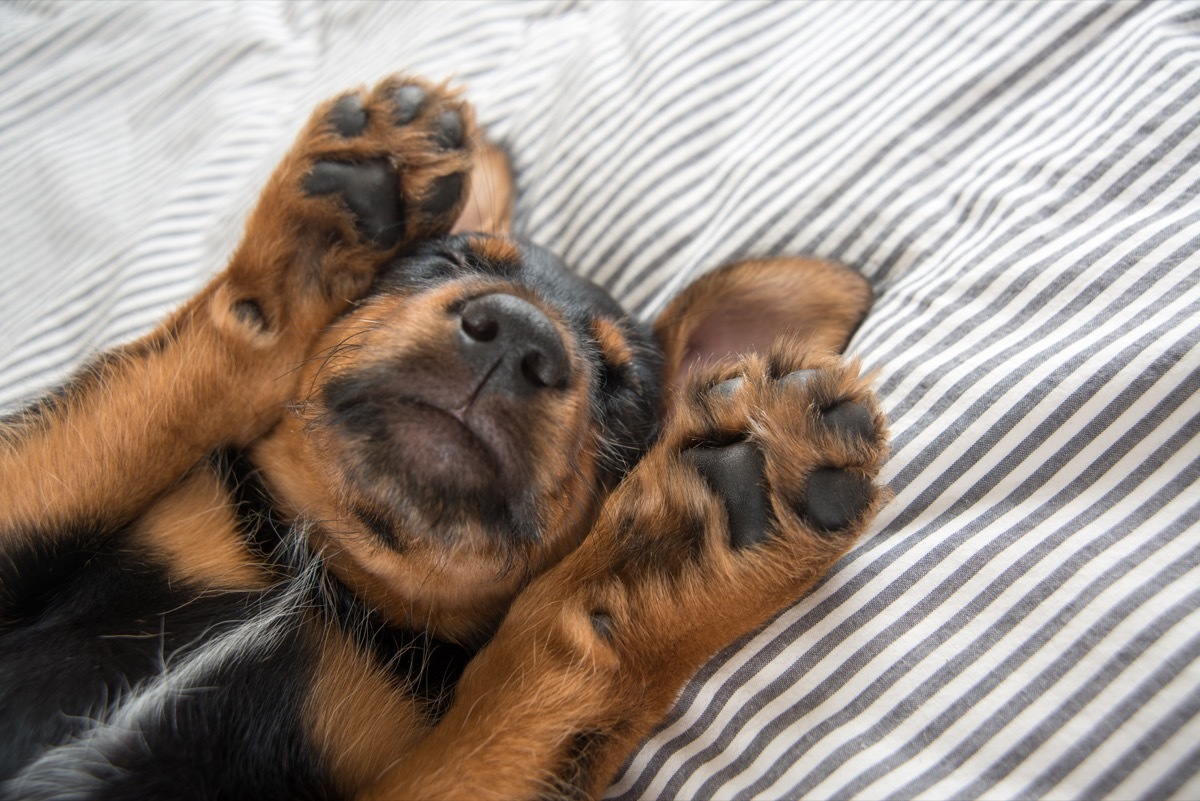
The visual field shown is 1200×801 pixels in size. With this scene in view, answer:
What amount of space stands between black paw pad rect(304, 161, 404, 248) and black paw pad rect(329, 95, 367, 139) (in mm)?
75

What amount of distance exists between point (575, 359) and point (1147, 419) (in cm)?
92

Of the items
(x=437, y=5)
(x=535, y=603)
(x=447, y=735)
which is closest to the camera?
(x=447, y=735)

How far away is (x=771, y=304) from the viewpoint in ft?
5.39

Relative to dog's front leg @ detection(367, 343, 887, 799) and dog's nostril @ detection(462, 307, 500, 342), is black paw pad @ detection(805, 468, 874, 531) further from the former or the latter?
dog's nostril @ detection(462, 307, 500, 342)

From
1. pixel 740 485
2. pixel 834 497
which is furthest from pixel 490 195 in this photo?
pixel 834 497

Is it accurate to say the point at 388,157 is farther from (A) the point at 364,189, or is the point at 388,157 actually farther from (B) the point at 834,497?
(B) the point at 834,497

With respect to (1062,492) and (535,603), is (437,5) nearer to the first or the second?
(535,603)

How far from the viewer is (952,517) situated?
4.15 feet

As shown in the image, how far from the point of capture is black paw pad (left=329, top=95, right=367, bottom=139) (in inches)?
59.9

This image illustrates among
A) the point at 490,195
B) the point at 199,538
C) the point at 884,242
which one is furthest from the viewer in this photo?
the point at 490,195

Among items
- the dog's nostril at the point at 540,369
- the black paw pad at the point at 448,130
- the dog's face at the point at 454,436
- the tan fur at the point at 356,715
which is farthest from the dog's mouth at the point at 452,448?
the black paw pad at the point at 448,130

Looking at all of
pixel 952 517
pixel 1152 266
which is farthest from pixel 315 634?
pixel 1152 266

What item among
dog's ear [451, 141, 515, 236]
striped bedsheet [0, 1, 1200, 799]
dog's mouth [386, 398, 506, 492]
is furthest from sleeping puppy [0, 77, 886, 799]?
dog's ear [451, 141, 515, 236]

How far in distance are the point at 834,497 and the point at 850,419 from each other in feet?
0.39
